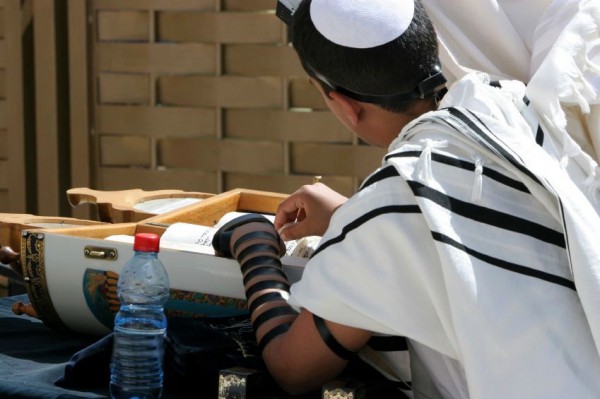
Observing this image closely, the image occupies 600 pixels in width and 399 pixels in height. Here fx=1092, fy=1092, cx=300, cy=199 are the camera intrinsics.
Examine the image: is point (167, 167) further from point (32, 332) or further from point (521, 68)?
point (521, 68)

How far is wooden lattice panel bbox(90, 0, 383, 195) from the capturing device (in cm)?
394

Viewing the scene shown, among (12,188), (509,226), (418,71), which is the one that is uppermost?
(418,71)

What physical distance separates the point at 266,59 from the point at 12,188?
1.20m

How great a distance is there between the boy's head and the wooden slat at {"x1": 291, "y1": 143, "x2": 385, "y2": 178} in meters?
2.19

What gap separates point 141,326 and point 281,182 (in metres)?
2.26

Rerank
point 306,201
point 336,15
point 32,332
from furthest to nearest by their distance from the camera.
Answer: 1. point 32,332
2. point 306,201
3. point 336,15

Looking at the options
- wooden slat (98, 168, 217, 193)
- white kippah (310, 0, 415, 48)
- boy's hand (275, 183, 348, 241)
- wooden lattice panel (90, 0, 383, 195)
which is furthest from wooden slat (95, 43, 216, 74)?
white kippah (310, 0, 415, 48)

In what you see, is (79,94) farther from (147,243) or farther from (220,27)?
(147,243)

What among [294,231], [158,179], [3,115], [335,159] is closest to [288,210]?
[294,231]

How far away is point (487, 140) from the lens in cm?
148

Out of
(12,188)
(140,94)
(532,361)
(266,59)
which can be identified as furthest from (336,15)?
(12,188)

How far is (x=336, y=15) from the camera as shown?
159cm

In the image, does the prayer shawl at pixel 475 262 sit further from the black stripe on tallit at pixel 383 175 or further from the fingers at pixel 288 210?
the fingers at pixel 288 210

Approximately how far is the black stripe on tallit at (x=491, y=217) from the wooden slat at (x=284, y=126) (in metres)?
2.42
